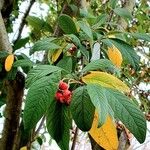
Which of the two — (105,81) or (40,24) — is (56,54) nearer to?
(40,24)

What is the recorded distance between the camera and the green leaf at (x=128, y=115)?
45 cm

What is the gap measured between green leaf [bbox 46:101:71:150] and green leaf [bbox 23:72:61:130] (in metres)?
0.06

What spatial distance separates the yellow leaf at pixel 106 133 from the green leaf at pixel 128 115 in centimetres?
8

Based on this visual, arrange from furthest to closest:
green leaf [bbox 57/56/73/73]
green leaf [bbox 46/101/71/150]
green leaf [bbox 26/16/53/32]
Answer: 1. green leaf [bbox 26/16/53/32]
2. green leaf [bbox 57/56/73/73]
3. green leaf [bbox 46/101/71/150]

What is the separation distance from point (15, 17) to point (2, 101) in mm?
689

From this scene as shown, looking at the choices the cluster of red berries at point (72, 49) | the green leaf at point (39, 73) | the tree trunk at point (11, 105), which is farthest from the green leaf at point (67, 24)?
the green leaf at point (39, 73)

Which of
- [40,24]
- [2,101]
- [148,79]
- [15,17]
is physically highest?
[40,24]

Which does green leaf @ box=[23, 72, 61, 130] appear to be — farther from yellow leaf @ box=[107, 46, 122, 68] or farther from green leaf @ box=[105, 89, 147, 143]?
yellow leaf @ box=[107, 46, 122, 68]

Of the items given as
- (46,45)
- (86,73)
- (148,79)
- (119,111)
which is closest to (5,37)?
(46,45)

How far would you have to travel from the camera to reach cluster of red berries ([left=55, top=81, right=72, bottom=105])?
54 cm

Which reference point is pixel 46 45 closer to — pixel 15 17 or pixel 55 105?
pixel 55 105

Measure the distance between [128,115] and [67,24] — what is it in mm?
440

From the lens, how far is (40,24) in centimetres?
110

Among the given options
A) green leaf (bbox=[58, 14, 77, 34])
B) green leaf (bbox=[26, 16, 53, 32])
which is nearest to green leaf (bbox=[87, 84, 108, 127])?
green leaf (bbox=[58, 14, 77, 34])
